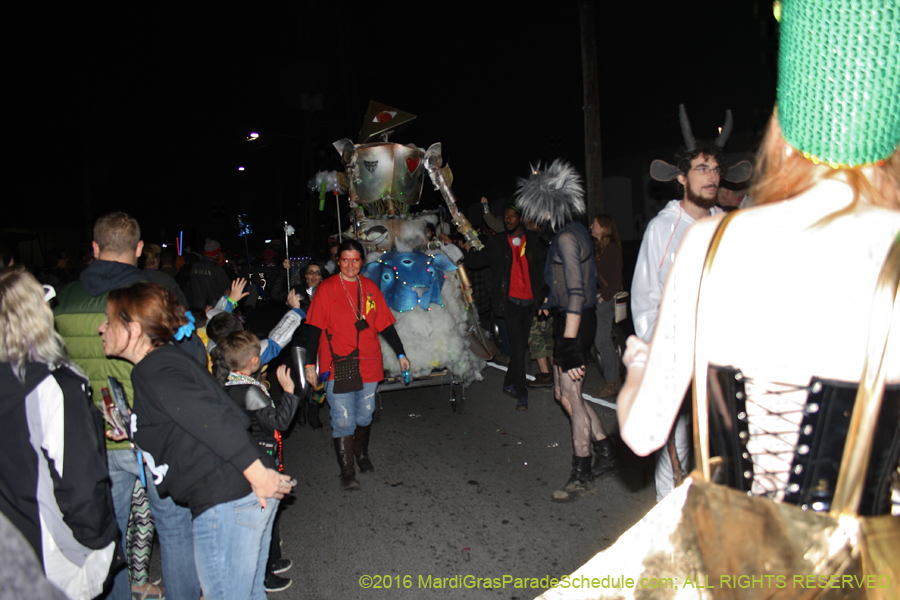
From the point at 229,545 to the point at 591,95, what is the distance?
996 centimetres

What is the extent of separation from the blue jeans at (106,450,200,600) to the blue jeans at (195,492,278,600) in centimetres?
44

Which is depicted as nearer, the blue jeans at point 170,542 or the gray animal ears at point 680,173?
the blue jeans at point 170,542

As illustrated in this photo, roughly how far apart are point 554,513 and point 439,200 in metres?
6.08

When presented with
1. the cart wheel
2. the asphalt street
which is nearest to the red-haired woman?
the asphalt street

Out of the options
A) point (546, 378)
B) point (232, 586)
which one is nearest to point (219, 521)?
point (232, 586)

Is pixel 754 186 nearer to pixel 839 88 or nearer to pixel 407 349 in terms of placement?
pixel 839 88

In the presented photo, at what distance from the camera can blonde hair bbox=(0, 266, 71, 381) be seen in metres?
2.24

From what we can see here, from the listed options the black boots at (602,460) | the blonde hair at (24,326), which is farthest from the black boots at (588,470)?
the blonde hair at (24,326)

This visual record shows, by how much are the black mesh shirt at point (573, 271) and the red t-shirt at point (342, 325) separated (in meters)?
1.49

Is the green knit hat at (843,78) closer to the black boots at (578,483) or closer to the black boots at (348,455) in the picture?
the black boots at (578,483)

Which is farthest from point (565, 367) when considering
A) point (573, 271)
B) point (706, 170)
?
point (706, 170)

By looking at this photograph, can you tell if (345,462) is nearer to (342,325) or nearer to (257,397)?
(342,325)

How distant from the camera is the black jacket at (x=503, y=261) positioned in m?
6.69

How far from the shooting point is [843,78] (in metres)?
1.06
